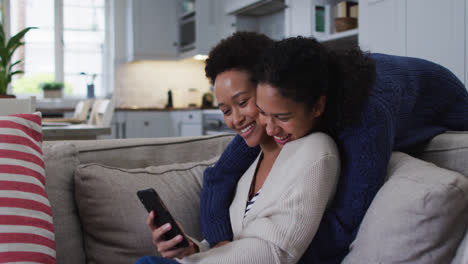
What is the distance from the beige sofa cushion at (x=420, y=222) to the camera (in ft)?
2.68

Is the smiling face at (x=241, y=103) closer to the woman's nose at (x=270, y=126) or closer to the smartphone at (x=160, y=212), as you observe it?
the woman's nose at (x=270, y=126)

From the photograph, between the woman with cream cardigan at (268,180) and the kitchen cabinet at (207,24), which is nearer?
the woman with cream cardigan at (268,180)

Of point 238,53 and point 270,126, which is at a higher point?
point 238,53

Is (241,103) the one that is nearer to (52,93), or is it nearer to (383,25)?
(383,25)

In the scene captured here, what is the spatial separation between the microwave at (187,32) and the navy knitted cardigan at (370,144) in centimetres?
424

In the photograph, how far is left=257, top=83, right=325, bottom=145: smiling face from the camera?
3.23 feet

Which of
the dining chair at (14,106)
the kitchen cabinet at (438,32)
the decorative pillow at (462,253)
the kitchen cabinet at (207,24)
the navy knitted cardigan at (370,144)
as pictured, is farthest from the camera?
the kitchen cabinet at (207,24)

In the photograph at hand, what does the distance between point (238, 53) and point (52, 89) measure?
4978 mm

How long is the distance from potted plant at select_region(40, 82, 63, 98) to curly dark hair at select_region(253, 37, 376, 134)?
5201mm

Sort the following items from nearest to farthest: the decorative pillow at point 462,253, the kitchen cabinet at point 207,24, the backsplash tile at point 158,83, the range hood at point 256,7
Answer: the decorative pillow at point 462,253
the range hood at point 256,7
the kitchen cabinet at point 207,24
the backsplash tile at point 158,83

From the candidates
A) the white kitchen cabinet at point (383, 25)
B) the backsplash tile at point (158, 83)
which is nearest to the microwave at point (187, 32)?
the backsplash tile at point (158, 83)

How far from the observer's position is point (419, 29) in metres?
2.67

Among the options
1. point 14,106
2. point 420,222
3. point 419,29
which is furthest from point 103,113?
point 420,222

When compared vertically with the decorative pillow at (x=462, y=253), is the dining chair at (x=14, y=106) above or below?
above
